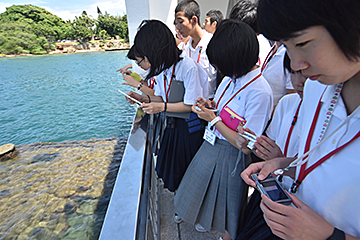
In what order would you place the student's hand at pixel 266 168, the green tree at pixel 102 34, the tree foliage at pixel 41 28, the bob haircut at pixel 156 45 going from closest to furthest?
the student's hand at pixel 266 168 < the bob haircut at pixel 156 45 < the tree foliage at pixel 41 28 < the green tree at pixel 102 34

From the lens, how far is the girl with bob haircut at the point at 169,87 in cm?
141

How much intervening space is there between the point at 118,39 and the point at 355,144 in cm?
5233

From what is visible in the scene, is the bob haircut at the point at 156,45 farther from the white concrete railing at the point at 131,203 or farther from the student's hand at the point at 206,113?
the white concrete railing at the point at 131,203

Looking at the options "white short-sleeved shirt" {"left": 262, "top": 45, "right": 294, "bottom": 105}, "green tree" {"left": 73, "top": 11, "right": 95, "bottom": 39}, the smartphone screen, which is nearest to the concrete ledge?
the smartphone screen

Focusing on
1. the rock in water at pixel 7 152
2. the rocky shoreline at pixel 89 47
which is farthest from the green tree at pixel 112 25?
the rock in water at pixel 7 152

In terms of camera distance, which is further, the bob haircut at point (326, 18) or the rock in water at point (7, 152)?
the rock in water at point (7, 152)

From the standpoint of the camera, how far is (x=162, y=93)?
1717 mm

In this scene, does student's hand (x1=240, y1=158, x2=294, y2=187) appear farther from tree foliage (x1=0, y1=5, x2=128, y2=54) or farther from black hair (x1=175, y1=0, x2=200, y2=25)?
tree foliage (x1=0, y1=5, x2=128, y2=54)

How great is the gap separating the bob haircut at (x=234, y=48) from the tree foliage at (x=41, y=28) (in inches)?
1715

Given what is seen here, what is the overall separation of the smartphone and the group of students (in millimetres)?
20

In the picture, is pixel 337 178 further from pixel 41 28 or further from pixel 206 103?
pixel 41 28

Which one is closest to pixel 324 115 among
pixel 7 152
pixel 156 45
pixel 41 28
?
pixel 156 45

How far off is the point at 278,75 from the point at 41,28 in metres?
48.8

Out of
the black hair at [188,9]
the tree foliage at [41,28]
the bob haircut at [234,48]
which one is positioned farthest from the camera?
the tree foliage at [41,28]
